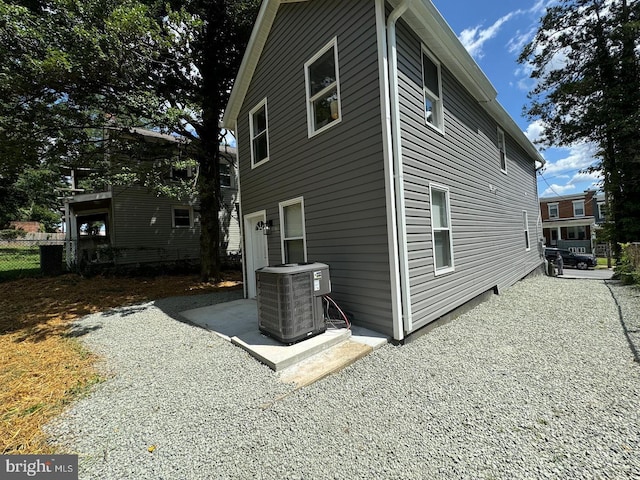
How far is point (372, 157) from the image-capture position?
4078mm

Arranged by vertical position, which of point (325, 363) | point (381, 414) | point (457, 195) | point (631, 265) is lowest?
point (381, 414)

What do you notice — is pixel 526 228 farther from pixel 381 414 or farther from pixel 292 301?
pixel 381 414

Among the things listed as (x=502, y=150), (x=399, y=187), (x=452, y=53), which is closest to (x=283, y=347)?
(x=399, y=187)

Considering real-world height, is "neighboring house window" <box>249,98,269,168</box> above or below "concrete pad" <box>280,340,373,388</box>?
above

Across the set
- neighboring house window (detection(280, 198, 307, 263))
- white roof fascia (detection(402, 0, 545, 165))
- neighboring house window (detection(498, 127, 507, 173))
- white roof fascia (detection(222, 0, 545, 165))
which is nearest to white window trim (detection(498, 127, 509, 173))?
neighboring house window (detection(498, 127, 507, 173))

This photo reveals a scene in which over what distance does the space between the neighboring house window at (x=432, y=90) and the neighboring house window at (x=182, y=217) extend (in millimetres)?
13470

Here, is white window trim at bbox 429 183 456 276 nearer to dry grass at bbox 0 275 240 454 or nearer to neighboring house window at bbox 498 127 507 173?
neighboring house window at bbox 498 127 507 173

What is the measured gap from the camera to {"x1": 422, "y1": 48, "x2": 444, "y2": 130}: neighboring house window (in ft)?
16.4

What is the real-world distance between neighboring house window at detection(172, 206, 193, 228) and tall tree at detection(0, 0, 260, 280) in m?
6.07

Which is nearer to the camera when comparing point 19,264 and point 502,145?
point 502,145

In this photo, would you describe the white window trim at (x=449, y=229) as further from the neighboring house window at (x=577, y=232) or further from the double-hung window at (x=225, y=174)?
the neighboring house window at (x=577, y=232)

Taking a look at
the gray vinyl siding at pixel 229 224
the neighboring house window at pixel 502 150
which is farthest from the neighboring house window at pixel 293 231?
the gray vinyl siding at pixel 229 224

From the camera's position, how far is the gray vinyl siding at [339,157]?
4.07 metres
